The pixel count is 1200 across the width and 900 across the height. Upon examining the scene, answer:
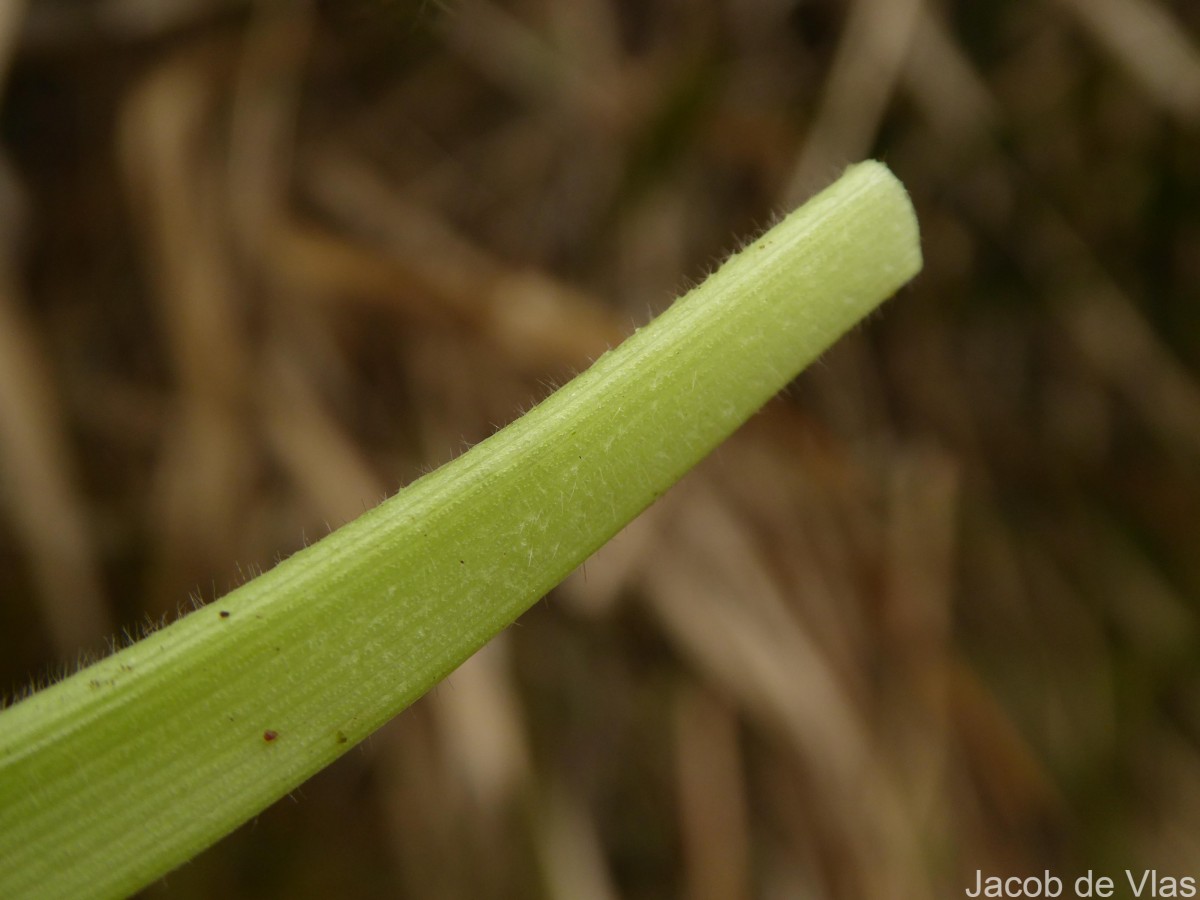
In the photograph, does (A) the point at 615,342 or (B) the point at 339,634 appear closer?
(B) the point at 339,634

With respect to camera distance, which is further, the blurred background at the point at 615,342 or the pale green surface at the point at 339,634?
the blurred background at the point at 615,342

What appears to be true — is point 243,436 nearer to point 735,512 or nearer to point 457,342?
point 457,342

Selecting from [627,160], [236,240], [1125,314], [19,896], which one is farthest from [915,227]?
[1125,314]

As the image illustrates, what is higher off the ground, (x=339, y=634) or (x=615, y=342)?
(x=615, y=342)

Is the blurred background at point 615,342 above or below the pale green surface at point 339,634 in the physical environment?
above
